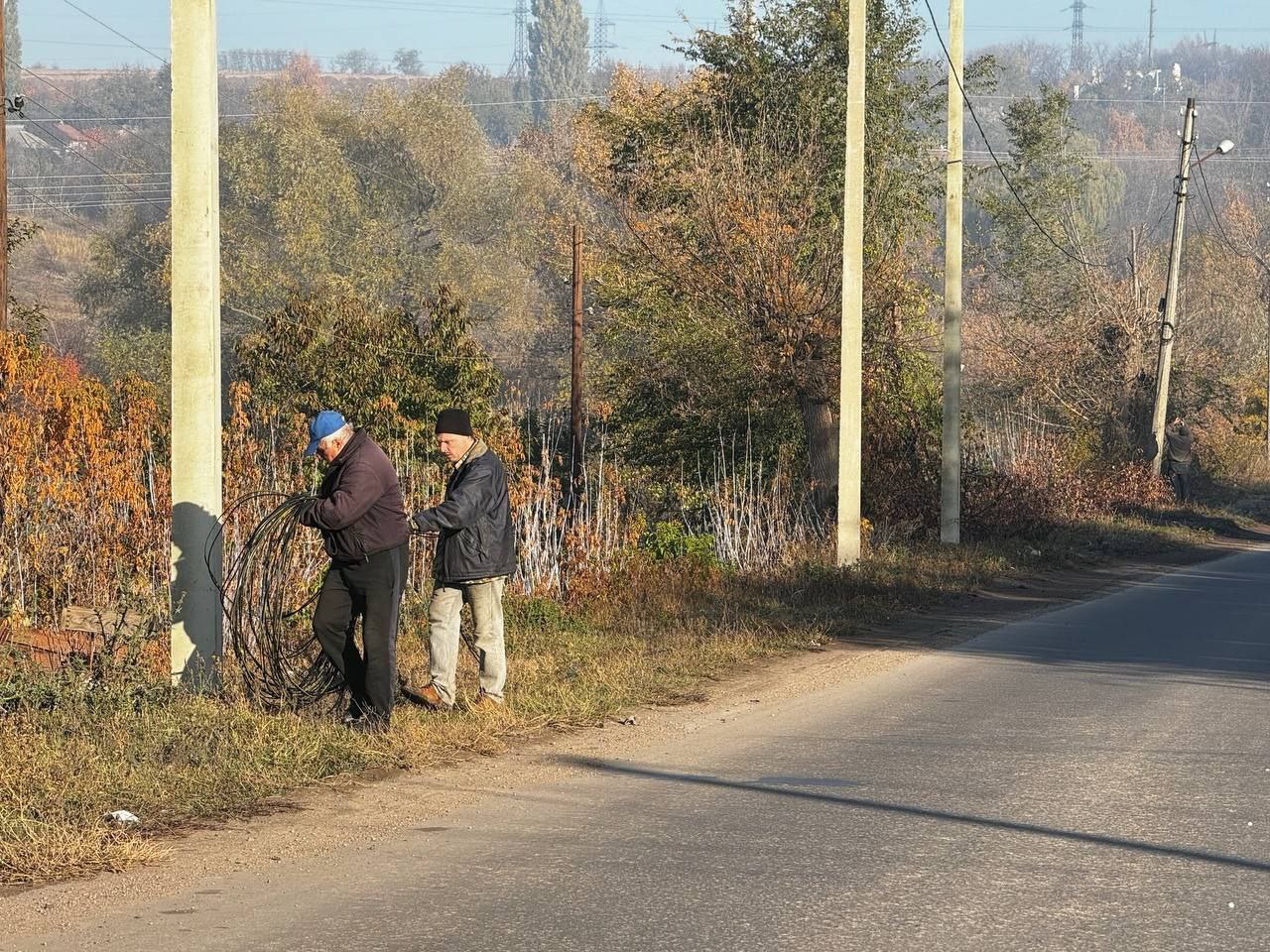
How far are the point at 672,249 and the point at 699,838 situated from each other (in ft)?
68.9

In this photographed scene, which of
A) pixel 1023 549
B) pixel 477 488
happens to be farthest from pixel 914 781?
pixel 1023 549

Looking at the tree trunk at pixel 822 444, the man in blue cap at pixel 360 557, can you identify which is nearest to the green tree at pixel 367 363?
the tree trunk at pixel 822 444

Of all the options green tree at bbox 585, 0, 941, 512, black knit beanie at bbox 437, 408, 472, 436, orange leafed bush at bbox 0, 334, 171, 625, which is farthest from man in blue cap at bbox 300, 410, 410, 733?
green tree at bbox 585, 0, 941, 512

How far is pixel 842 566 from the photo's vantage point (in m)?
19.3

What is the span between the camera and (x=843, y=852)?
7195 millimetres

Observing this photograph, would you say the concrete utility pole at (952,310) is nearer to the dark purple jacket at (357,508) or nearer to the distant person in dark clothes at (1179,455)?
the dark purple jacket at (357,508)

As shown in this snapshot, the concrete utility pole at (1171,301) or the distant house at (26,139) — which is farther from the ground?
the distant house at (26,139)

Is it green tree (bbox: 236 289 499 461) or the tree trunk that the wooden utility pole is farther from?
the tree trunk

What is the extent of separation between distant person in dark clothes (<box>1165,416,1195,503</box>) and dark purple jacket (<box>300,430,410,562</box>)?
3273 cm

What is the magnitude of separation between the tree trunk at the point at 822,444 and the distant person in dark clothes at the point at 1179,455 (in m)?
15.1

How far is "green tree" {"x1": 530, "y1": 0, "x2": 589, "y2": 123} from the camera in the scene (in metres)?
191

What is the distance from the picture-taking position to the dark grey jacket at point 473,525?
1018cm

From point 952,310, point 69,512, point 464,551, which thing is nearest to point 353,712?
point 464,551

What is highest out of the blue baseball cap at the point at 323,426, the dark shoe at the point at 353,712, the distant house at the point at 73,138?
the distant house at the point at 73,138
